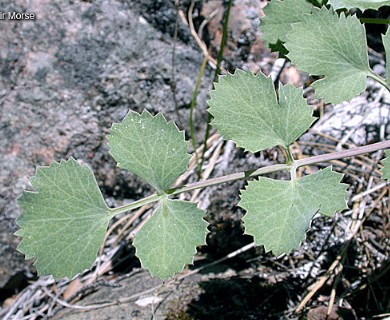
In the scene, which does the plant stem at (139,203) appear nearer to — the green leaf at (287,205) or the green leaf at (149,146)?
the green leaf at (149,146)

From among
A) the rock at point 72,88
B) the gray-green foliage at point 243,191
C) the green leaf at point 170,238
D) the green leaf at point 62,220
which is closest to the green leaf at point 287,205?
the gray-green foliage at point 243,191

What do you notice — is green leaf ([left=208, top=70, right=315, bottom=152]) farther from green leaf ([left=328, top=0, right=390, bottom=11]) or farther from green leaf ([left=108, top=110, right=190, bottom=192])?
green leaf ([left=328, top=0, right=390, bottom=11])

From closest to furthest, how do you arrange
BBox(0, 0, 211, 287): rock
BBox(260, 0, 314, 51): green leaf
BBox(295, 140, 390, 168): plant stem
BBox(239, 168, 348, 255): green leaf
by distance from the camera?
BBox(239, 168, 348, 255): green leaf → BBox(295, 140, 390, 168): plant stem → BBox(260, 0, 314, 51): green leaf → BBox(0, 0, 211, 287): rock

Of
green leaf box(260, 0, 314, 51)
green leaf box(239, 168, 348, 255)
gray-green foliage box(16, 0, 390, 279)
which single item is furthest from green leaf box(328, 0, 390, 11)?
green leaf box(239, 168, 348, 255)

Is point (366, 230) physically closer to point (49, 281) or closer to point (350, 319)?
point (350, 319)

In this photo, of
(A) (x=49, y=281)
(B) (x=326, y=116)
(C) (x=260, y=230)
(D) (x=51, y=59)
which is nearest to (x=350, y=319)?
(C) (x=260, y=230)
